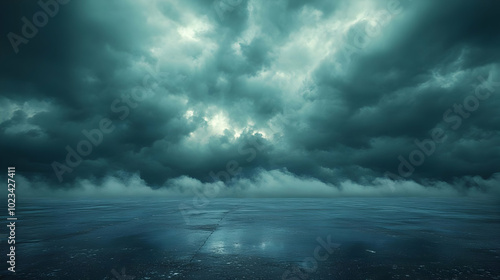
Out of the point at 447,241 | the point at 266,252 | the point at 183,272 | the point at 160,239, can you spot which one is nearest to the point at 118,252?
the point at 160,239

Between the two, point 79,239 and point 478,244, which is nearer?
point 478,244

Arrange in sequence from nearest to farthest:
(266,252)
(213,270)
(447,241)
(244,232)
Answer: (213,270)
(266,252)
(447,241)
(244,232)

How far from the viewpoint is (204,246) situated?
8.92 metres

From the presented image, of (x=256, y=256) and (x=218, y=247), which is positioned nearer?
(x=256, y=256)

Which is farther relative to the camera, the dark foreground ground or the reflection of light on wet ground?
the reflection of light on wet ground

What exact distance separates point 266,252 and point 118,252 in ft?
16.4

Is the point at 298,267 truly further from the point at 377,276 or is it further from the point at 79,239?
the point at 79,239

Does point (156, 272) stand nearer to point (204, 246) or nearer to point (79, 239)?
point (204, 246)

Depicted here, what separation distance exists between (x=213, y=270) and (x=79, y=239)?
25.6 ft

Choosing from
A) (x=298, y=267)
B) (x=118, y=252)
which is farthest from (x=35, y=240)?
(x=298, y=267)

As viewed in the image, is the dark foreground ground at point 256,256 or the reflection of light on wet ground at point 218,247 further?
the reflection of light on wet ground at point 218,247

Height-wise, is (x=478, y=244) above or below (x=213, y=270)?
below

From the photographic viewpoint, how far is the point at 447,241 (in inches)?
395

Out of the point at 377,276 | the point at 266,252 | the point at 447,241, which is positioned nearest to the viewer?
the point at 377,276
